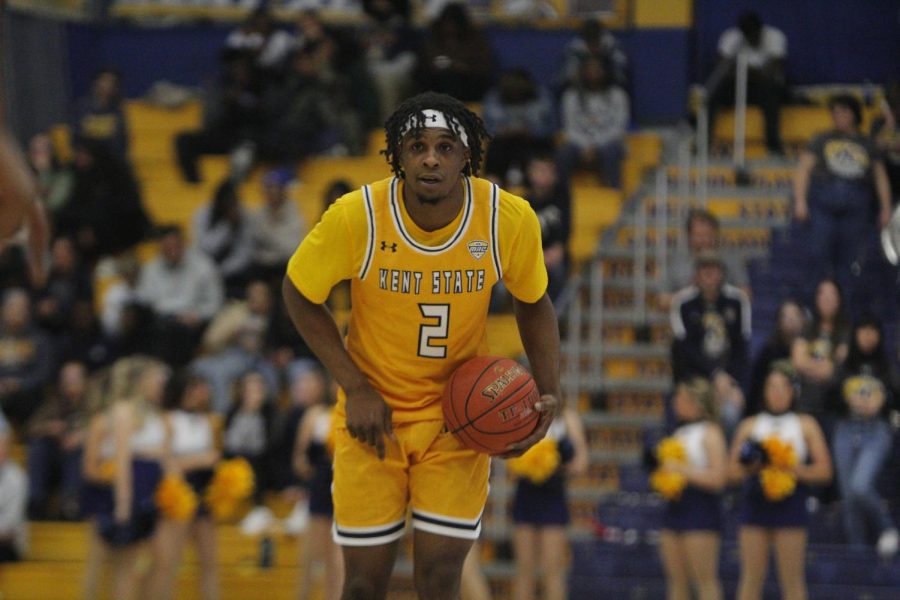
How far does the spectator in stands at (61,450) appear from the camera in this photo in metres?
13.1

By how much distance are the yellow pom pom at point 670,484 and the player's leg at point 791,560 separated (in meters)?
0.69

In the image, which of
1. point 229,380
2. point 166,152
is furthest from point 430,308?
point 166,152

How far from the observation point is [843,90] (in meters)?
16.8

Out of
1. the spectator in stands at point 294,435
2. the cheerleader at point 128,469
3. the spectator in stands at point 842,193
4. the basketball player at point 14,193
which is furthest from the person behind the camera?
the spectator in stands at point 842,193

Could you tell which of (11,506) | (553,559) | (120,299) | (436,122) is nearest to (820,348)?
(553,559)

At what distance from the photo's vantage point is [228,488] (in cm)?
1176

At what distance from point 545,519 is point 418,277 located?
5.36 metres

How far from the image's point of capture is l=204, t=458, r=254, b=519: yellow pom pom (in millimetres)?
11758

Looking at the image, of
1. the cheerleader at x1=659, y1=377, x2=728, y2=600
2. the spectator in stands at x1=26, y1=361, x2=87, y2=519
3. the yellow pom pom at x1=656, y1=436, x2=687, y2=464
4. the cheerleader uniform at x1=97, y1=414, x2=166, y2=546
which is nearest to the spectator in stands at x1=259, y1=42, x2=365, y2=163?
the spectator in stands at x1=26, y1=361, x2=87, y2=519

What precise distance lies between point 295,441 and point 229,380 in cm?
125

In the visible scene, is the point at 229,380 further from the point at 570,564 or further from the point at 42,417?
the point at 570,564

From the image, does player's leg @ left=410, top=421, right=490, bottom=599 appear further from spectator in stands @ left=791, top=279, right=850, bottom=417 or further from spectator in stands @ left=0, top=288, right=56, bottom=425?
spectator in stands @ left=0, top=288, right=56, bottom=425

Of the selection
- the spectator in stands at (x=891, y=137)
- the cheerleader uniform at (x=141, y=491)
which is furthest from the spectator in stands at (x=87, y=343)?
the spectator in stands at (x=891, y=137)

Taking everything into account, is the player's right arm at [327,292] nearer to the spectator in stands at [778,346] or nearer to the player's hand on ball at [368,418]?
the player's hand on ball at [368,418]
